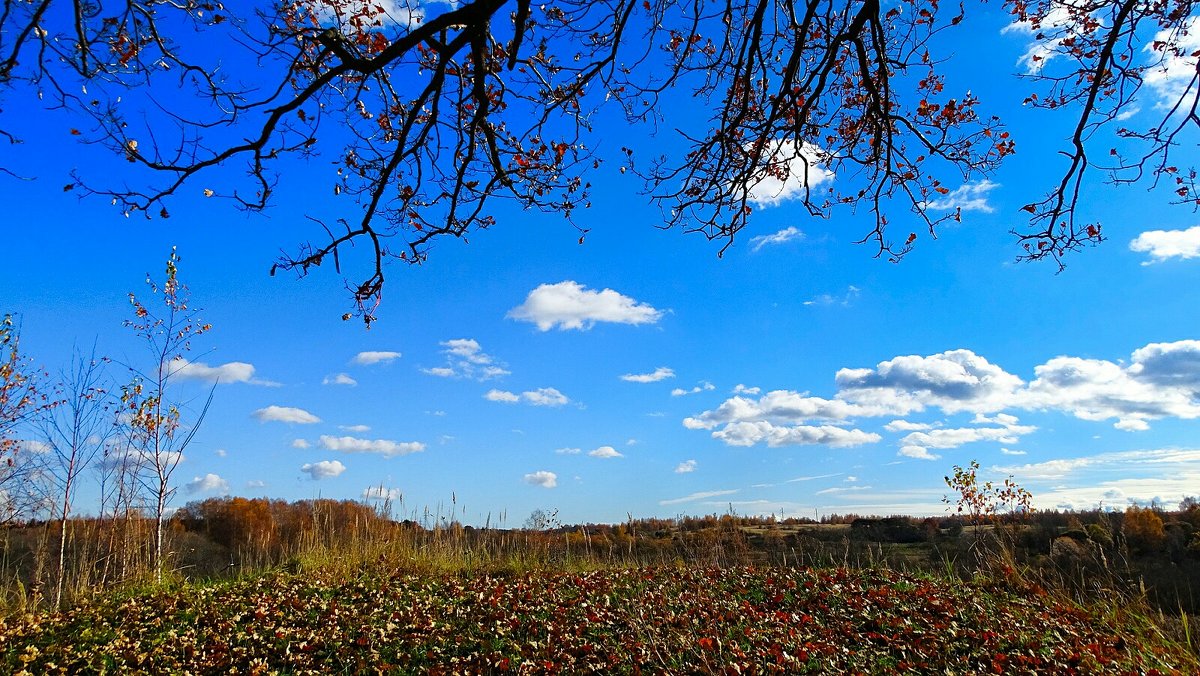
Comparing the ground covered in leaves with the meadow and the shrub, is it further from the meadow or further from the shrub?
the shrub

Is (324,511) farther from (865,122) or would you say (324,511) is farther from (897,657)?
(865,122)

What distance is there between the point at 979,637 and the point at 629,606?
2977mm

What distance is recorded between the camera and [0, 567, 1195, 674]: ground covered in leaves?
201 inches

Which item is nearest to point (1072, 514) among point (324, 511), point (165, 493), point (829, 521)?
point (829, 521)

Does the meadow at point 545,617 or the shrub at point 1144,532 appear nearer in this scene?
the meadow at point 545,617

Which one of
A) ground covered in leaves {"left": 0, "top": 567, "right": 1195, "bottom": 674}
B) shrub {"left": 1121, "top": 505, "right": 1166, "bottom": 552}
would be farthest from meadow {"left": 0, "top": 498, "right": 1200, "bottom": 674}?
shrub {"left": 1121, "top": 505, "right": 1166, "bottom": 552}

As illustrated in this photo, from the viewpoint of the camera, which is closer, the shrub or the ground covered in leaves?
the ground covered in leaves

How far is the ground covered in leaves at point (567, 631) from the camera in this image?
5.10m

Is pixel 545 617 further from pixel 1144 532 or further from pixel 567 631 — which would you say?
pixel 1144 532

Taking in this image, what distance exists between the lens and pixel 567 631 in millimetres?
5668

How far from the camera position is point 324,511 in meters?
9.86

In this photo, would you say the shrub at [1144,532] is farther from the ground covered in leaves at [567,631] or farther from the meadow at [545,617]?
the ground covered in leaves at [567,631]

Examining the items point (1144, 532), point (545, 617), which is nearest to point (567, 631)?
point (545, 617)

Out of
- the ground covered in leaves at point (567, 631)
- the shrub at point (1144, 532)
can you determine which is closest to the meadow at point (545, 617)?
the ground covered in leaves at point (567, 631)
